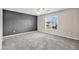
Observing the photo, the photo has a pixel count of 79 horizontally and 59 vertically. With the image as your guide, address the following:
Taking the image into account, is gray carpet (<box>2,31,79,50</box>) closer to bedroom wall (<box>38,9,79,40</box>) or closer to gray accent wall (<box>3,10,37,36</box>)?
bedroom wall (<box>38,9,79,40</box>)

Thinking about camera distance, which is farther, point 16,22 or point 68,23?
point 16,22

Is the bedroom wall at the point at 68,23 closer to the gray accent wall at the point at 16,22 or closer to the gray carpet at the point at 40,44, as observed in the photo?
the gray carpet at the point at 40,44

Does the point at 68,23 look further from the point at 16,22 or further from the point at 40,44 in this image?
the point at 16,22

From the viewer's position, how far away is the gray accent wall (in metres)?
5.65

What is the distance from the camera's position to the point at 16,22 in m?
6.49

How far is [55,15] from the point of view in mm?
6652

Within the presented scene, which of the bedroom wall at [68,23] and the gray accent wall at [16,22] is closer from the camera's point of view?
the bedroom wall at [68,23]

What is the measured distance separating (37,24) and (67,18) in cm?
461

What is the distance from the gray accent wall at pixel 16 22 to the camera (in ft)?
18.5

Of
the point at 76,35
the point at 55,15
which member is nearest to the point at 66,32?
the point at 76,35

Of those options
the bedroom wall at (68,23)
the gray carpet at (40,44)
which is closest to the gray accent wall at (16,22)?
the gray carpet at (40,44)

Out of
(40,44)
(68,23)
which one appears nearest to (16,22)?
(40,44)
